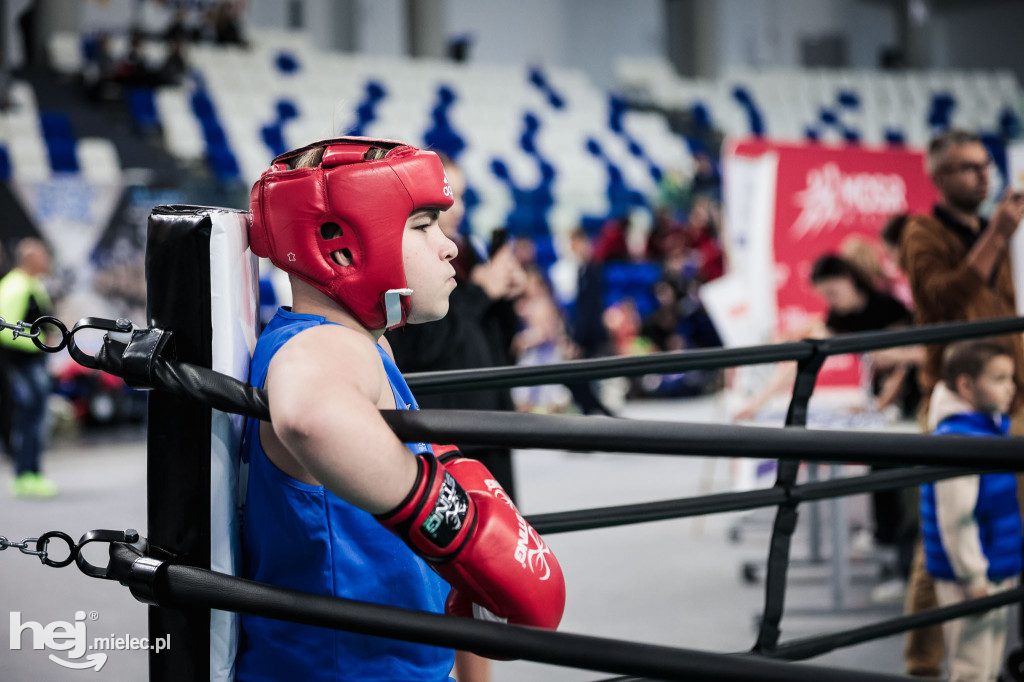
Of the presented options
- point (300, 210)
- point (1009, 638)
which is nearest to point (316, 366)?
point (300, 210)

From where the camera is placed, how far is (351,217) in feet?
2.86

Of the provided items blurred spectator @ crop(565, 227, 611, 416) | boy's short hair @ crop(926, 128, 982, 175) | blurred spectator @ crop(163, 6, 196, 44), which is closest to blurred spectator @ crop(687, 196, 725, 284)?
blurred spectator @ crop(565, 227, 611, 416)

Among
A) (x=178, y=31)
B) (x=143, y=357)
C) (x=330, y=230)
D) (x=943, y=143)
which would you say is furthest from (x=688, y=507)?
(x=178, y=31)

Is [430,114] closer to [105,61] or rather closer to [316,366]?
[105,61]

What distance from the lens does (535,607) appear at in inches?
30.3

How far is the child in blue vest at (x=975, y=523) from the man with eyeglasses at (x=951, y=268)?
142 mm

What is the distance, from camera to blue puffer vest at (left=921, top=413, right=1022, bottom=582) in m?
2.00

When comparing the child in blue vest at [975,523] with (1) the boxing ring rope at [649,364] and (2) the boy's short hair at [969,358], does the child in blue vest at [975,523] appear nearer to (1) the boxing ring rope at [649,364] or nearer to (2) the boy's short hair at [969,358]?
(2) the boy's short hair at [969,358]

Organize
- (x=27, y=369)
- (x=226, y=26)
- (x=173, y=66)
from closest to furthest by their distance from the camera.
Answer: (x=27, y=369) < (x=173, y=66) < (x=226, y=26)

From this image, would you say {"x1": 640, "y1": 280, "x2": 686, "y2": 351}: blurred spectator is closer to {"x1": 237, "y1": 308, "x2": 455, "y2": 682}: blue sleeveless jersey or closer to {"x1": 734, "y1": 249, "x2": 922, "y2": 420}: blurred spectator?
{"x1": 734, "y1": 249, "x2": 922, "y2": 420}: blurred spectator

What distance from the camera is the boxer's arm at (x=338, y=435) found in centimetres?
72

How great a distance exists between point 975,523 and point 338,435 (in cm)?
175

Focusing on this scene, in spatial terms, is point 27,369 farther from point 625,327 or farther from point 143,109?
point 625,327

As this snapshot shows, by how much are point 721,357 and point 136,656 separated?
1.04 m
